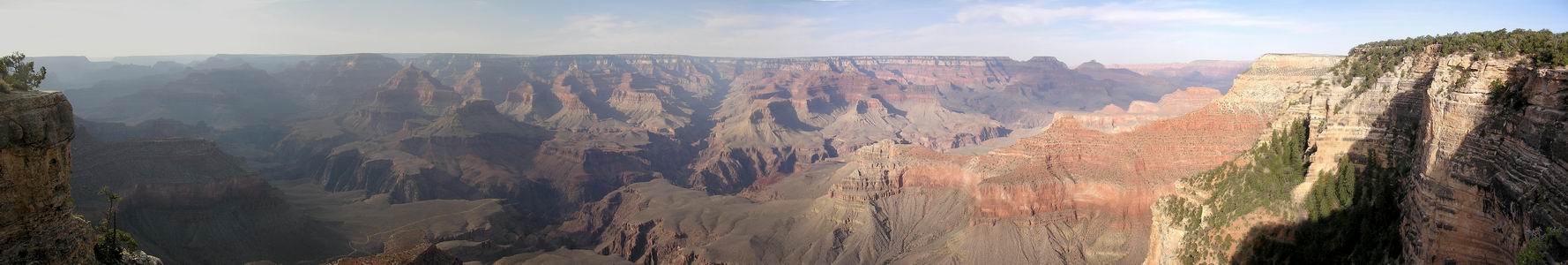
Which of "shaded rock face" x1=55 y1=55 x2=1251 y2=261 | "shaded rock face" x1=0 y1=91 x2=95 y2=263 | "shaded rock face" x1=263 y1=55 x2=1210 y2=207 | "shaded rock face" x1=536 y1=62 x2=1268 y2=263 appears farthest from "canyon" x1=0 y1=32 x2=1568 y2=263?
"shaded rock face" x1=263 y1=55 x2=1210 y2=207

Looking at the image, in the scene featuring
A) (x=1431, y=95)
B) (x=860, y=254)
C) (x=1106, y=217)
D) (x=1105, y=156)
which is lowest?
(x=860, y=254)

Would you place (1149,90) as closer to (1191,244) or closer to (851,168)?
(851,168)

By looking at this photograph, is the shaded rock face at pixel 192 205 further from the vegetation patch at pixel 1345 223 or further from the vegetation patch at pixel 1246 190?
the vegetation patch at pixel 1345 223

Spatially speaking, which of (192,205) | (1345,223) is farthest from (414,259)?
(1345,223)

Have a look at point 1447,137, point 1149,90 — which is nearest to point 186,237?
point 1447,137

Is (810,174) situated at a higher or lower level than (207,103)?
lower

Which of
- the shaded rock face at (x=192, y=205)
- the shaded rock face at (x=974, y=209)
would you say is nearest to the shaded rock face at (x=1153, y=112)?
the shaded rock face at (x=974, y=209)

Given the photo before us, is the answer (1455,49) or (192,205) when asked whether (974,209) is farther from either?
(192,205)
